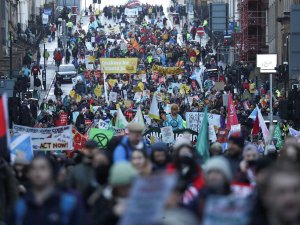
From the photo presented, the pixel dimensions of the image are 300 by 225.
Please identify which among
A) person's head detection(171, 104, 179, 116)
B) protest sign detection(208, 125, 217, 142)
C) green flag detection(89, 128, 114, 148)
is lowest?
protest sign detection(208, 125, 217, 142)

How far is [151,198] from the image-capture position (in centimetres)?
927

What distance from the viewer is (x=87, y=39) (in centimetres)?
9125

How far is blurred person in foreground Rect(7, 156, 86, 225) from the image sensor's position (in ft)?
34.7

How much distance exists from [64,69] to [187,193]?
61.8 meters

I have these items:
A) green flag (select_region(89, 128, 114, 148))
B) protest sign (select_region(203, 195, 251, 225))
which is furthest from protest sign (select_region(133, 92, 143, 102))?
protest sign (select_region(203, 195, 251, 225))

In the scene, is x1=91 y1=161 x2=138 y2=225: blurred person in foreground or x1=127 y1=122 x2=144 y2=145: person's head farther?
x1=127 y1=122 x2=144 y2=145: person's head

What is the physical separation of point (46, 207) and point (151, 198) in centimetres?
151

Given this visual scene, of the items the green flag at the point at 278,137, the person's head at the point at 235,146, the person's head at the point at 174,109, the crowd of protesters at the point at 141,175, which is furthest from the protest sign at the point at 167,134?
the person's head at the point at 235,146

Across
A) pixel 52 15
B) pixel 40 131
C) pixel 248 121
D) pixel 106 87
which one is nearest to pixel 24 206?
pixel 40 131

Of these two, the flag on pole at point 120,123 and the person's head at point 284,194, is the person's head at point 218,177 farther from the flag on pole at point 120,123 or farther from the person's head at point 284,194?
the flag on pole at point 120,123

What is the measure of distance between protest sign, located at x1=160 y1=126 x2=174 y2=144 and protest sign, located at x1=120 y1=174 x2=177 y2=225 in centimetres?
1975

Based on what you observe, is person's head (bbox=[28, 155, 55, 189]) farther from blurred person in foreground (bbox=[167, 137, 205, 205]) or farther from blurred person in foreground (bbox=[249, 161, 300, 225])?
blurred person in foreground (bbox=[249, 161, 300, 225])

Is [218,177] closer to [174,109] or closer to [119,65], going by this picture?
[174,109]

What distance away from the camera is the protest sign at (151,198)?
927 centimetres
